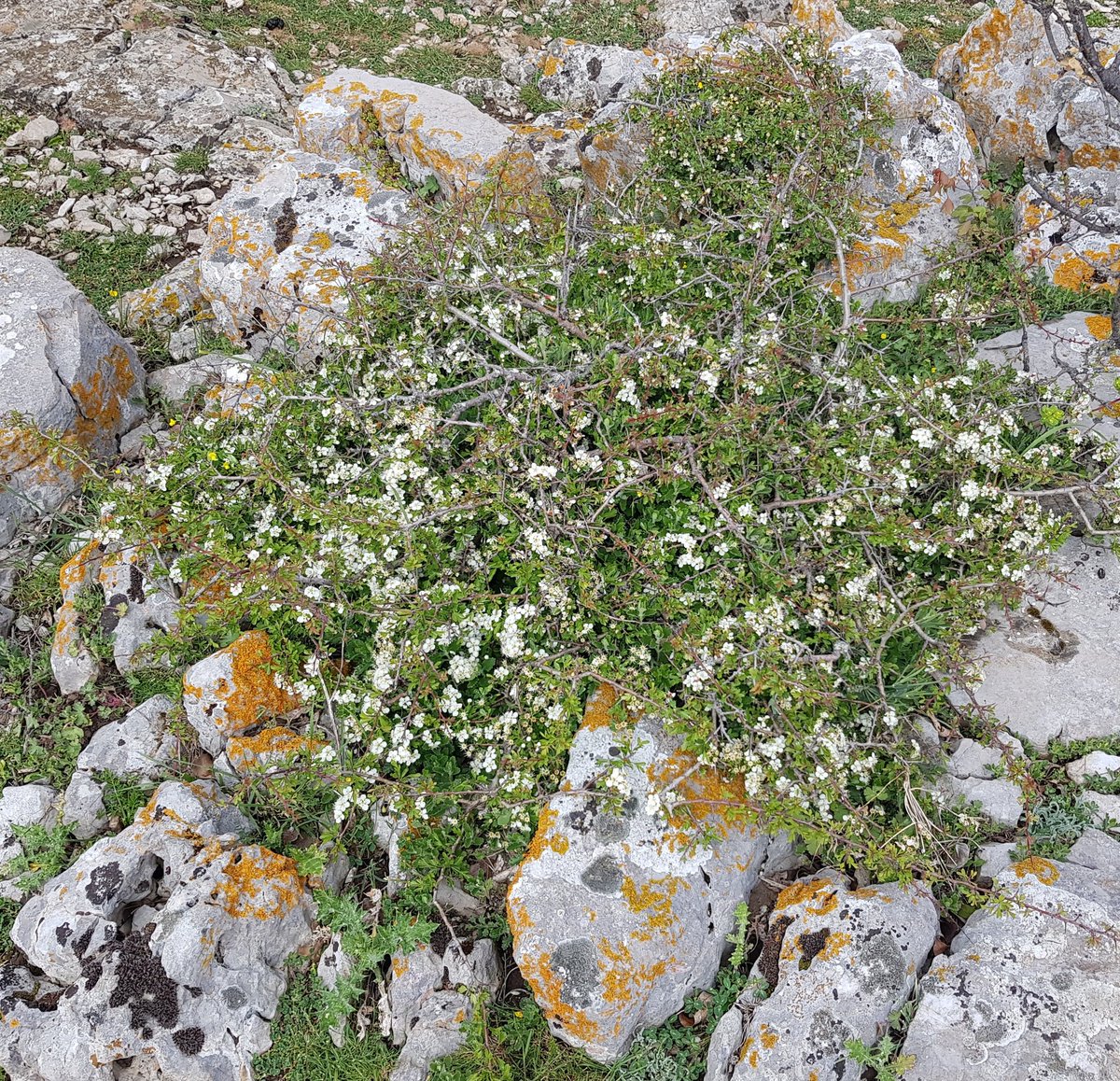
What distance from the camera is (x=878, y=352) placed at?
16.0ft

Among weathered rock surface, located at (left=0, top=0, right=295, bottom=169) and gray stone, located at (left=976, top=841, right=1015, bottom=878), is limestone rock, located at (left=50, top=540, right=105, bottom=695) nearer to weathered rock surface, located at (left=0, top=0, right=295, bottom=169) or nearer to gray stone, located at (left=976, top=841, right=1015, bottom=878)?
gray stone, located at (left=976, top=841, right=1015, bottom=878)

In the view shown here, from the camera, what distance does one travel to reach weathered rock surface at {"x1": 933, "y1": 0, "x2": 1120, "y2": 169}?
22.0ft

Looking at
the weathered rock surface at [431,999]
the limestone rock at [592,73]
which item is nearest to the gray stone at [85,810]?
the weathered rock surface at [431,999]

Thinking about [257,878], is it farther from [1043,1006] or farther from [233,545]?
[1043,1006]

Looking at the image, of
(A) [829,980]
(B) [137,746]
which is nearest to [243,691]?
(B) [137,746]

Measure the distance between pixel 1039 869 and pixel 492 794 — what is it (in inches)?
95.2

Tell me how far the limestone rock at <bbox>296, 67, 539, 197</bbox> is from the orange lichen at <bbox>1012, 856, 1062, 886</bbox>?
5.81 meters

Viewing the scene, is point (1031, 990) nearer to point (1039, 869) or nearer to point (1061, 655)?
point (1039, 869)

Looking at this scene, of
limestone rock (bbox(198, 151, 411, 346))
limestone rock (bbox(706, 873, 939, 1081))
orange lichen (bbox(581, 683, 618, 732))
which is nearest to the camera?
limestone rock (bbox(706, 873, 939, 1081))

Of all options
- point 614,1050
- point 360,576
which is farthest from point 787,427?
point 614,1050

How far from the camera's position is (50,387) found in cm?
563

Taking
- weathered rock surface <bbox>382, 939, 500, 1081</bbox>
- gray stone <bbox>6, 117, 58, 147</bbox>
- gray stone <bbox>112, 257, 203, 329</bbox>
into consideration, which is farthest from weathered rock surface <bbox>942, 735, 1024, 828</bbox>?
gray stone <bbox>6, 117, 58, 147</bbox>

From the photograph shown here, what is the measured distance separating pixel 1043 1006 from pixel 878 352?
3.34 m

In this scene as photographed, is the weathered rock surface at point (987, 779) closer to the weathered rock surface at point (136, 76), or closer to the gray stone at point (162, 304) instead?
the gray stone at point (162, 304)
